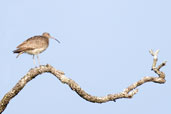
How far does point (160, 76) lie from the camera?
490 inches

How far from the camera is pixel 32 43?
539 inches

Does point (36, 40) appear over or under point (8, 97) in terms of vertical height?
over

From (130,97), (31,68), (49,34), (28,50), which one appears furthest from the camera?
(49,34)

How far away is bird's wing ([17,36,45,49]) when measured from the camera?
13430mm

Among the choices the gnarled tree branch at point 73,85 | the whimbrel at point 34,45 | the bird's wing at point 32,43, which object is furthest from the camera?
the bird's wing at point 32,43

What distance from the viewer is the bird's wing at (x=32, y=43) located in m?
13.4

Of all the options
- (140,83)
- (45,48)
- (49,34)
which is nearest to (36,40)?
(45,48)

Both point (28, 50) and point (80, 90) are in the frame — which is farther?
point (28, 50)

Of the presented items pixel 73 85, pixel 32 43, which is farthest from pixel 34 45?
pixel 73 85

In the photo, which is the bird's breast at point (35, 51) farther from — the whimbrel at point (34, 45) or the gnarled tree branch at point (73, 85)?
the gnarled tree branch at point (73, 85)

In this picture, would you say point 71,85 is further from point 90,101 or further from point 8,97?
point 8,97

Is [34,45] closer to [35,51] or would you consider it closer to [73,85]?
[35,51]

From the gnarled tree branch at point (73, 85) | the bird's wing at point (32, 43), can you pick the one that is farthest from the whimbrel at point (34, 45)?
the gnarled tree branch at point (73, 85)

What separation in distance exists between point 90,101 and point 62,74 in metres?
1.26
